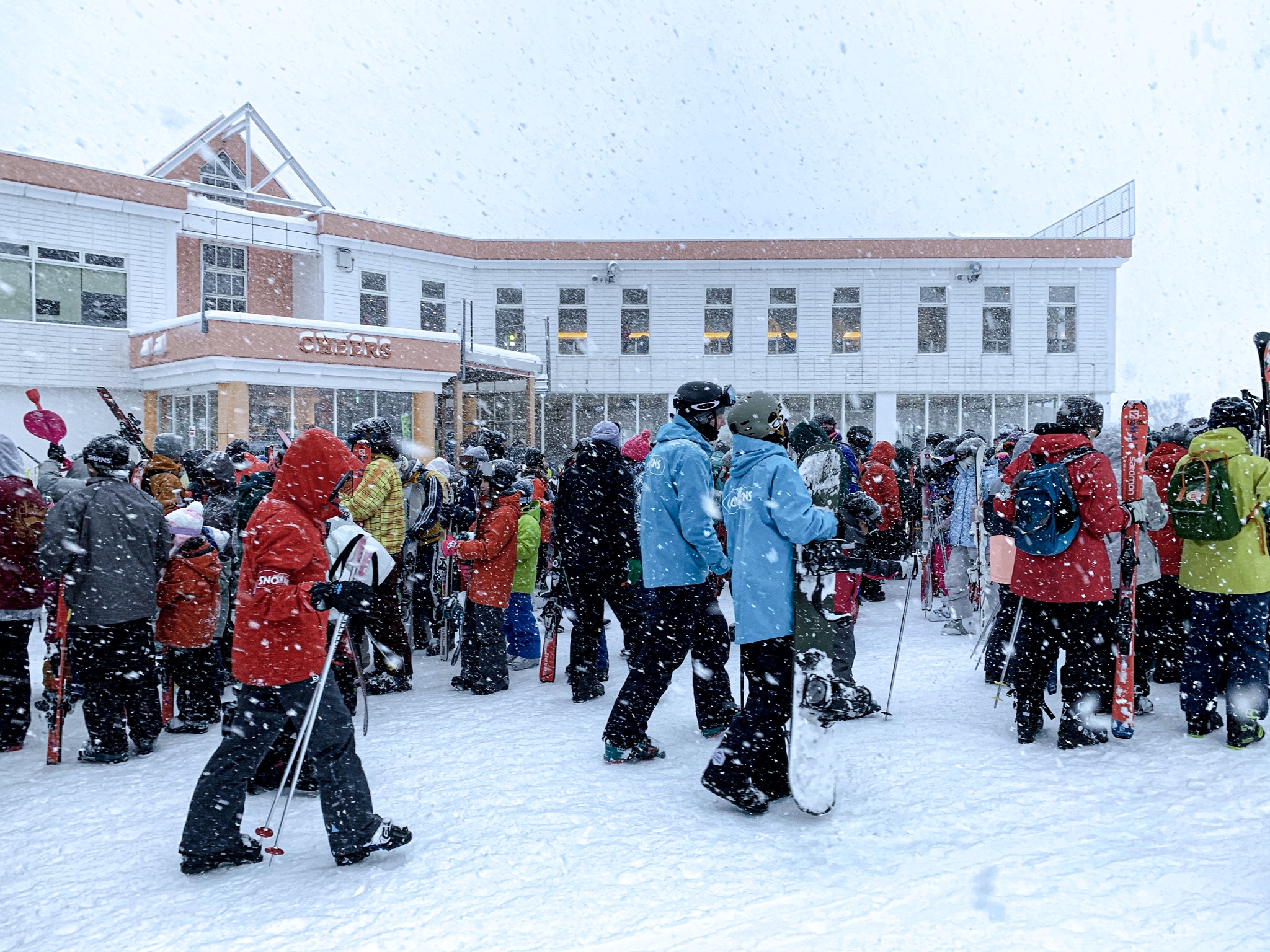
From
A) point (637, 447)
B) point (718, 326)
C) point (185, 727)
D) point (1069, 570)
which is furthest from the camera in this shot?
point (718, 326)

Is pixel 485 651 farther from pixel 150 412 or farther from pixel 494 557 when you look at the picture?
pixel 150 412

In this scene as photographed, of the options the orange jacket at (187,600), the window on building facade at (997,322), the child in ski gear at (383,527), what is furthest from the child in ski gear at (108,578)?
the window on building facade at (997,322)

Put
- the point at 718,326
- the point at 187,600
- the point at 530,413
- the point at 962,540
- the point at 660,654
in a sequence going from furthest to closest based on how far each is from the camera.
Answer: the point at 718,326
the point at 530,413
the point at 962,540
the point at 187,600
the point at 660,654

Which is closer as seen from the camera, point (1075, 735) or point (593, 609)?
point (1075, 735)

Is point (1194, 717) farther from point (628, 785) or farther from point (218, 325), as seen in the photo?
point (218, 325)

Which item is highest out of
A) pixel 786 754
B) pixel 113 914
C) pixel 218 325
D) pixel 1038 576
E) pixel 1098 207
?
pixel 1098 207

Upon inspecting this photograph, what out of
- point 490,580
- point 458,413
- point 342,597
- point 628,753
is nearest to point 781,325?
point 458,413

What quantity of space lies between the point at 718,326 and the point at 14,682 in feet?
65.3

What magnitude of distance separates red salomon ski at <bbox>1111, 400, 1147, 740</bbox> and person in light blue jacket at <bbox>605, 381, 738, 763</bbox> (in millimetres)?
2199

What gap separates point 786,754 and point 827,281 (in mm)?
20765

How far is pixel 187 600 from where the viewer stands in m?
5.56

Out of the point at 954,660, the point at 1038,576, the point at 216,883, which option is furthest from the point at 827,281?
the point at 216,883

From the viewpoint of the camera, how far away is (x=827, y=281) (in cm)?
2358

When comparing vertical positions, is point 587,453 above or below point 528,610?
above
